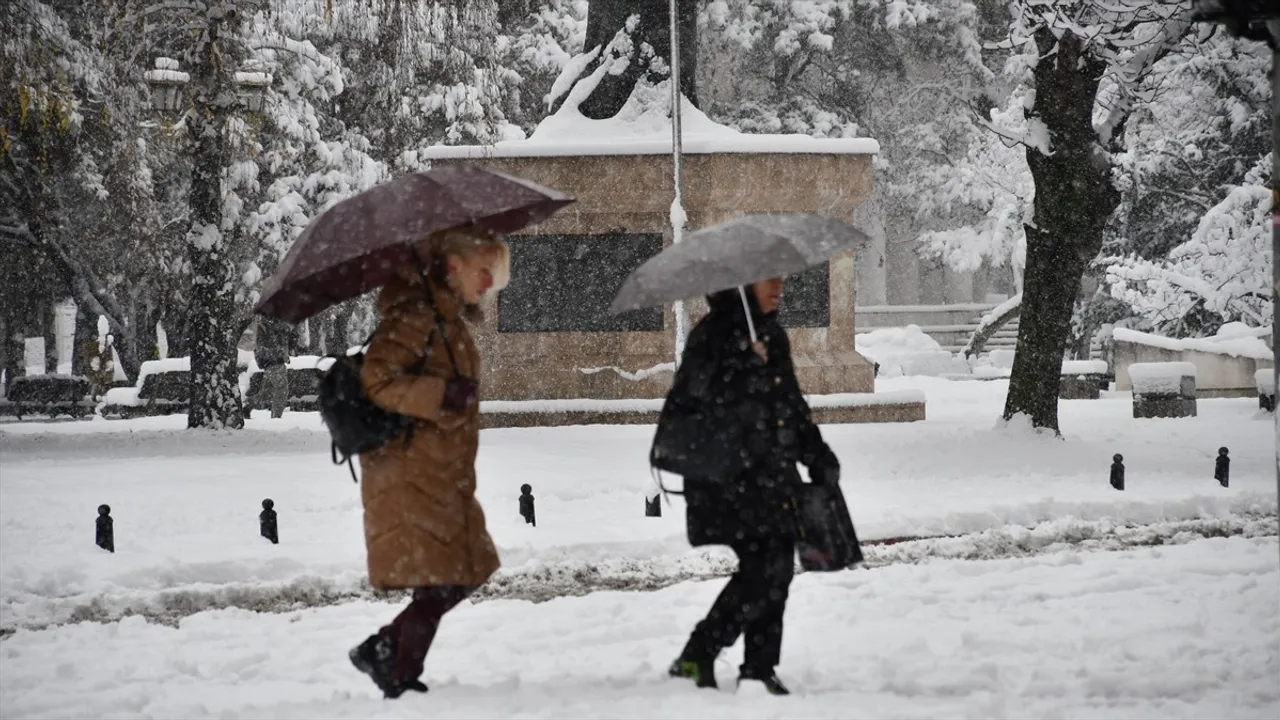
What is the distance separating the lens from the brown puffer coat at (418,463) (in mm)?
5465

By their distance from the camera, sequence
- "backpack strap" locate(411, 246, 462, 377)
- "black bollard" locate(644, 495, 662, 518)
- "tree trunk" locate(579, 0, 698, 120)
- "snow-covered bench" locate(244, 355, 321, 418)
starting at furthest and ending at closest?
"snow-covered bench" locate(244, 355, 321, 418)
"tree trunk" locate(579, 0, 698, 120)
"black bollard" locate(644, 495, 662, 518)
"backpack strap" locate(411, 246, 462, 377)

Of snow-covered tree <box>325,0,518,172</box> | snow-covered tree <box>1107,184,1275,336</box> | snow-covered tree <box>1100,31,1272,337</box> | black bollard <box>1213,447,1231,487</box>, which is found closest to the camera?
black bollard <box>1213,447,1231,487</box>

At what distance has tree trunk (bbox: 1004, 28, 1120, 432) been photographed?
15211mm

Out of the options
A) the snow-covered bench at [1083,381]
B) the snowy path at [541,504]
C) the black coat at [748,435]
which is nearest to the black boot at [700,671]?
the black coat at [748,435]

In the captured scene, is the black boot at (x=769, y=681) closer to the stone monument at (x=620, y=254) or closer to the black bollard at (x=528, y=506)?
the black bollard at (x=528, y=506)

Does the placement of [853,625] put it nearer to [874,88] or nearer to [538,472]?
[538,472]

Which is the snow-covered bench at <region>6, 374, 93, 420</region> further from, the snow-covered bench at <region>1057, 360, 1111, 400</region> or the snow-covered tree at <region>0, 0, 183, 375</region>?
the snow-covered bench at <region>1057, 360, 1111, 400</region>

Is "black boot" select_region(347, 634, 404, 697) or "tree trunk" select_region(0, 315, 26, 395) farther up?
"tree trunk" select_region(0, 315, 26, 395)

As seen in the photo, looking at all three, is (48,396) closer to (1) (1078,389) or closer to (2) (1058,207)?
(1) (1078,389)

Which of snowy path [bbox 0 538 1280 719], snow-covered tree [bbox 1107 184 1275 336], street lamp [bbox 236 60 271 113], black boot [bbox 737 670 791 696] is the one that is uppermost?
street lamp [bbox 236 60 271 113]

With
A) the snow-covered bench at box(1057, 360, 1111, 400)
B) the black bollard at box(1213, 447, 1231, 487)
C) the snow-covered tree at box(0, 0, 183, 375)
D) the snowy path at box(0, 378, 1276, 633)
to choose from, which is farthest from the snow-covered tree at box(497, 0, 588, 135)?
the black bollard at box(1213, 447, 1231, 487)

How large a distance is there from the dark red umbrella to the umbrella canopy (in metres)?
0.49

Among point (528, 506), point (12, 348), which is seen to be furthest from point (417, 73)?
point (12, 348)

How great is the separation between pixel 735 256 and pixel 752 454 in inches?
30.5
